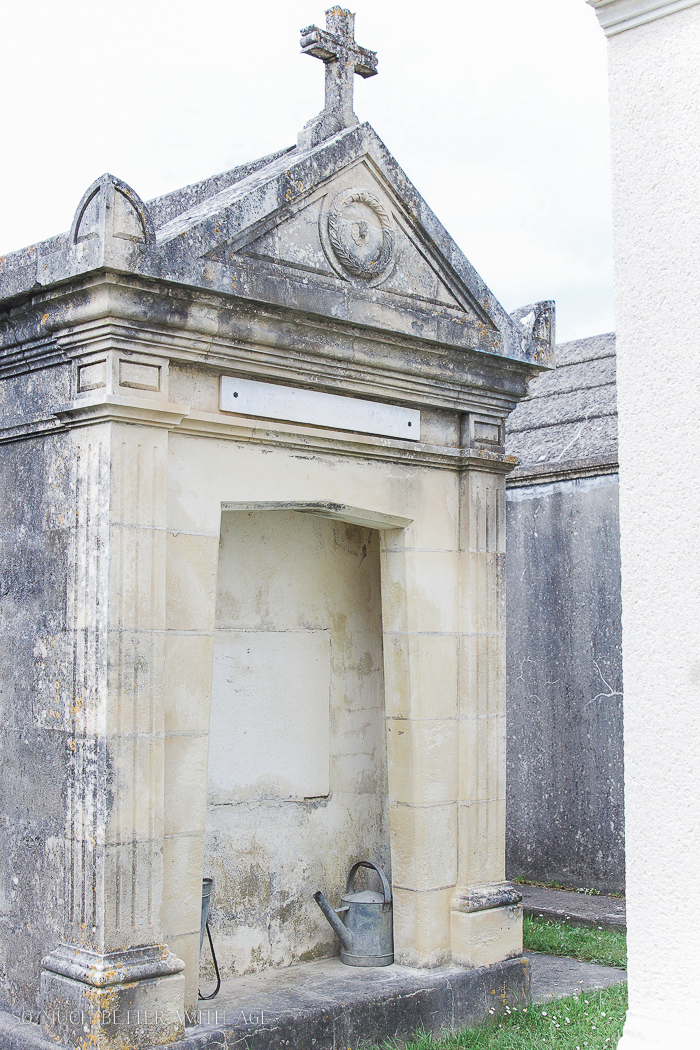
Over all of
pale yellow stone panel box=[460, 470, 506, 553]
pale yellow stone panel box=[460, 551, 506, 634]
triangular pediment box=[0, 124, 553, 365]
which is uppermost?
triangular pediment box=[0, 124, 553, 365]

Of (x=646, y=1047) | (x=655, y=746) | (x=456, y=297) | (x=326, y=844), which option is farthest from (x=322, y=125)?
(x=646, y=1047)

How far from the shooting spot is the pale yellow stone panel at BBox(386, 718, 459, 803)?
16.8 feet

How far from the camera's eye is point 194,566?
14.3 feet

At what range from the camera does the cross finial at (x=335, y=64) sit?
506 cm

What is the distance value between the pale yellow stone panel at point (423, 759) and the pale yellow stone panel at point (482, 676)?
0.43 feet

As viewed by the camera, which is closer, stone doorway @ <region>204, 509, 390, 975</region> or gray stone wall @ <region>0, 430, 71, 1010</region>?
gray stone wall @ <region>0, 430, 71, 1010</region>

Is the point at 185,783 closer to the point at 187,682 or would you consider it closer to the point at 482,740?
the point at 187,682

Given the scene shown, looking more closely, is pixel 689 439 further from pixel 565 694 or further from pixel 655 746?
pixel 565 694

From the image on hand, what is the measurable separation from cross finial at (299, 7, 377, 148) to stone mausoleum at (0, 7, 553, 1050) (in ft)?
0.05

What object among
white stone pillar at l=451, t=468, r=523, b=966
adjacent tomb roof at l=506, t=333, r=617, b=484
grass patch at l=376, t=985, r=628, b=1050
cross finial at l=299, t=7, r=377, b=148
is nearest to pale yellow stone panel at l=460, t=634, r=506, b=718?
white stone pillar at l=451, t=468, r=523, b=966

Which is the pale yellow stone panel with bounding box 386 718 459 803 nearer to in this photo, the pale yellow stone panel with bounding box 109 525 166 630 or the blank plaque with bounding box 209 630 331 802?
the blank plaque with bounding box 209 630 331 802

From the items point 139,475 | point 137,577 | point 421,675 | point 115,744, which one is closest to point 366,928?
point 421,675

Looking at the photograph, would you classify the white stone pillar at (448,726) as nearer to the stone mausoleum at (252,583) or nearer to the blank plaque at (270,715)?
the stone mausoleum at (252,583)

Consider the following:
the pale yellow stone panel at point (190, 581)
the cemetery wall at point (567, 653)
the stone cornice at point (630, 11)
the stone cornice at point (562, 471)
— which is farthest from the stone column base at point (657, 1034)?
the stone cornice at point (562, 471)
